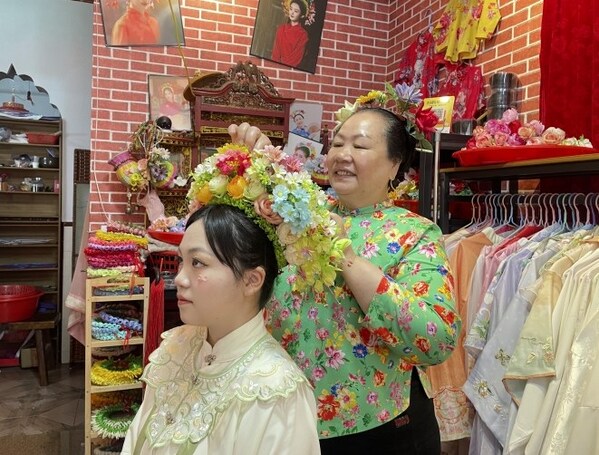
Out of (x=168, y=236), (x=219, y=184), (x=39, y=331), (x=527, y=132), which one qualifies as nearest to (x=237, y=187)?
(x=219, y=184)

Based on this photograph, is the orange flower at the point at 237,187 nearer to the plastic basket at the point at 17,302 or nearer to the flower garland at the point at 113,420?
the flower garland at the point at 113,420

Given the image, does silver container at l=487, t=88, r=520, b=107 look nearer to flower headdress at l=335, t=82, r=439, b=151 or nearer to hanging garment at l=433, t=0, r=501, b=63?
hanging garment at l=433, t=0, r=501, b=63

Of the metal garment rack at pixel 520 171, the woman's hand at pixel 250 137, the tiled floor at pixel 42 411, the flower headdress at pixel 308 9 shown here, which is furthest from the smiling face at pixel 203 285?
the flower headdress at pixel 308 9

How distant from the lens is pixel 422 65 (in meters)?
3.60

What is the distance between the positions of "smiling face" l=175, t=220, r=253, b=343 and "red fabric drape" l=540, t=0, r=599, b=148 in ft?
Result: 6.30

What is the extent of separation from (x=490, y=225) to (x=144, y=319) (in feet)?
6.10

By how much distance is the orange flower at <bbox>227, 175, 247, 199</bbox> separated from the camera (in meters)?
1.03

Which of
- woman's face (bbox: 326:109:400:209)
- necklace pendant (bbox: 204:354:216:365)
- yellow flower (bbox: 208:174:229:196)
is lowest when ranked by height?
necklace pendant (bbox: 204:354:216:365)

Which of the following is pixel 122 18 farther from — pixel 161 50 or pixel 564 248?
pixel 564 248

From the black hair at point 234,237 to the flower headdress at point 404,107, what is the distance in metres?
0.54

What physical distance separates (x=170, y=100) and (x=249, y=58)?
697mm

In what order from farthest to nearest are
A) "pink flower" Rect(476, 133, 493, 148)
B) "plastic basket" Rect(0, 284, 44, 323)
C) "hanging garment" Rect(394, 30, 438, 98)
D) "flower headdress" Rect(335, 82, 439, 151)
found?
"plastic basket" Rect(0, 284, 44, 323) < "hanging garment" Rect(394, 30, 438, 98) < "pink flower" Rect(476, 133, 493, 148) < "flower headdress" Rect(335, 82, 439, 151)

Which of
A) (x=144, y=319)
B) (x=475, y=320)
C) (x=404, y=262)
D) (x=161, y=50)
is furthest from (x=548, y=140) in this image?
(x=161, y=50)

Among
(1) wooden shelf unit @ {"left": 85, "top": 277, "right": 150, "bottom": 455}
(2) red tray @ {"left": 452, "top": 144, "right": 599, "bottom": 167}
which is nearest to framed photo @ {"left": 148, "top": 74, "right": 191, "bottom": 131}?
(1) wooden shelf unit @ {"left": 85, "top": 277, "right": 150, "bottom": 455}
